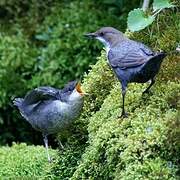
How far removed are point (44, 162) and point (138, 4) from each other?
11.4 ft

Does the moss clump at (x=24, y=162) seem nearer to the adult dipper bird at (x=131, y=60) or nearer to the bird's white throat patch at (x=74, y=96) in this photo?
the bird's white throat patch at (x=74, y=96)

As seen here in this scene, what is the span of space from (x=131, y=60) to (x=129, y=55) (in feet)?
0.25

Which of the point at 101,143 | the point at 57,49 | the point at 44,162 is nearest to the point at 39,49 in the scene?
the point at 57,49

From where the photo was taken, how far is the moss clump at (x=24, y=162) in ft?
20.5

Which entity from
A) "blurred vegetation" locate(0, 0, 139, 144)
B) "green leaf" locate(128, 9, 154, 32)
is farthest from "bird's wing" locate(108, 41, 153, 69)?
"blurred vegetation" locate(0, 0, 139, 144)

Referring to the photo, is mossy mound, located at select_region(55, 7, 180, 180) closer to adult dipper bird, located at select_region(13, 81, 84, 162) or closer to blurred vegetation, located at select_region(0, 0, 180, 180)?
blurred vegetation, located at select_region(0, 0, 180, 180)

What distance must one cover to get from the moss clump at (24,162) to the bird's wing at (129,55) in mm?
1432

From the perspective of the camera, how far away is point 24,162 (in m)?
6.52

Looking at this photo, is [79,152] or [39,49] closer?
[79,152]

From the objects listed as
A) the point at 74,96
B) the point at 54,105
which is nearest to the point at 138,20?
the point at 74,96

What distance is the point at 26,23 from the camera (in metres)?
9.59

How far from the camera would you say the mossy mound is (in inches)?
155

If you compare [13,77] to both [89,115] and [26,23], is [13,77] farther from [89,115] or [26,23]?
[89,115]

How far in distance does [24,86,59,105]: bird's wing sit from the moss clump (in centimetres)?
62
